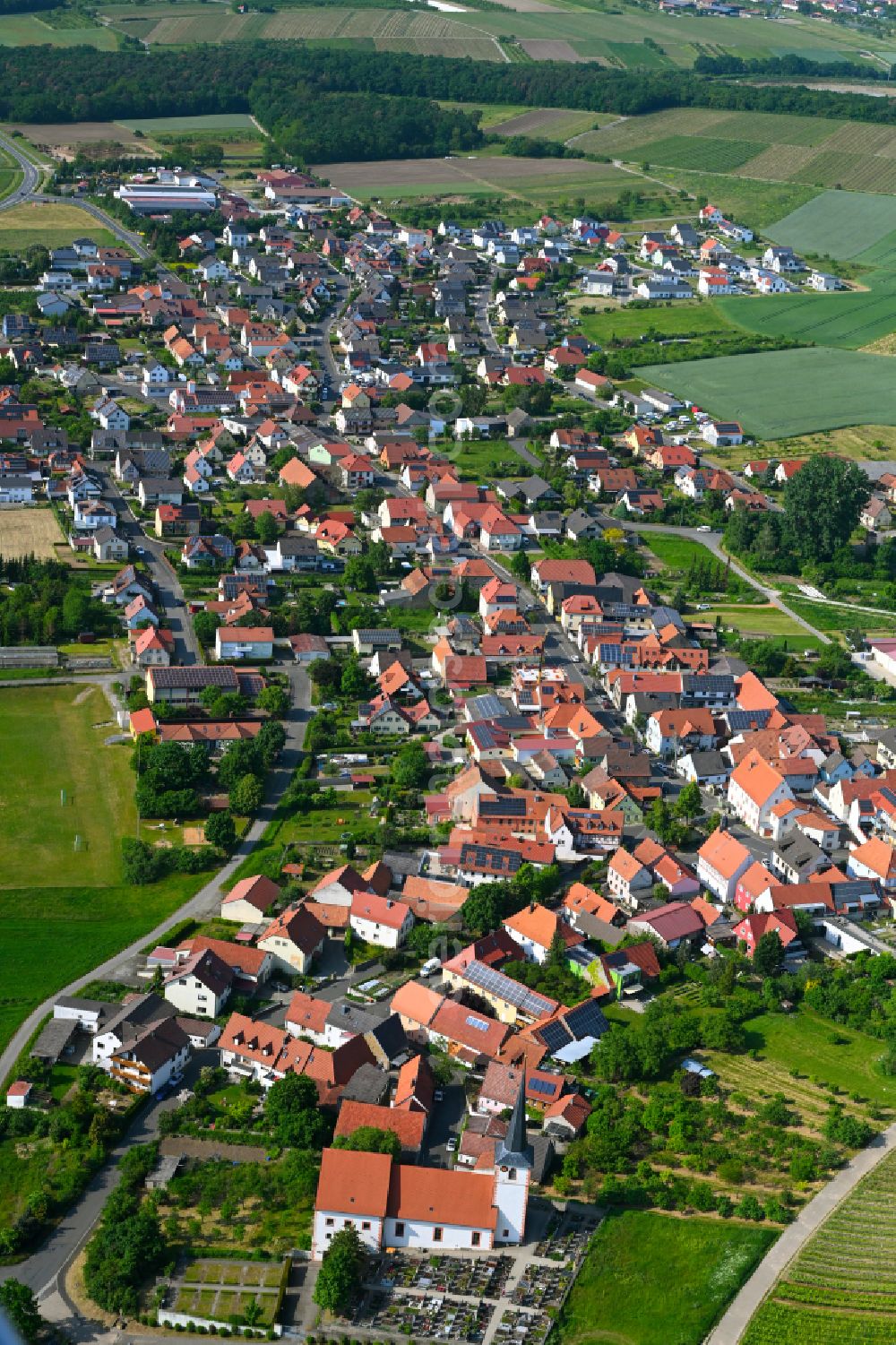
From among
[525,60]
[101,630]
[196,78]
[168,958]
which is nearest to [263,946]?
[168,958]

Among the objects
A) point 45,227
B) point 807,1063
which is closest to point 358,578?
point 807,1063

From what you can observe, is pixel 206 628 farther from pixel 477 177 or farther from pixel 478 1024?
A: pixel 477 177

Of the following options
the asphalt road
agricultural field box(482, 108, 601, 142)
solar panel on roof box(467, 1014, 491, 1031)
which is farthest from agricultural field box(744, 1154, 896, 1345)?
agricultural field box(482, 108, 601, 142)

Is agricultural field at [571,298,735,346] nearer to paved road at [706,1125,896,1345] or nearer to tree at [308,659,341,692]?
tree at [308,659,341,692]

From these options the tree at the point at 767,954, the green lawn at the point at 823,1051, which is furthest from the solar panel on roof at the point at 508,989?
the tree at the point at 767,954

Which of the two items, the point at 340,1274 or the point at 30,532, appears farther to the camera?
the point at 30,532

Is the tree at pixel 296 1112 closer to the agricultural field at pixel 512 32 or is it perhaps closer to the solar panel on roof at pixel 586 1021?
the solar panel on roof at pixel 586 1021

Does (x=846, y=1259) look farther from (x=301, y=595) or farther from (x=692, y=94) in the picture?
(x=692, y=94)
